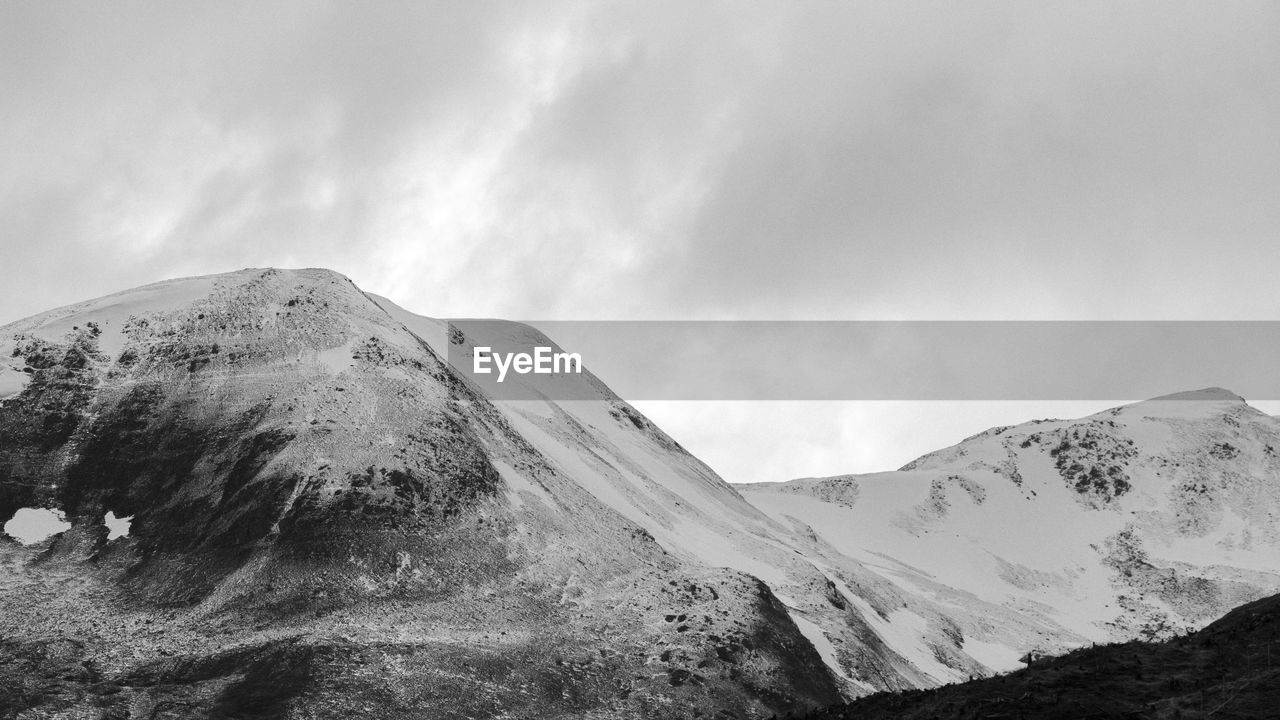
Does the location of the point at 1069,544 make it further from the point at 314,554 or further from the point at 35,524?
the point at 35,524

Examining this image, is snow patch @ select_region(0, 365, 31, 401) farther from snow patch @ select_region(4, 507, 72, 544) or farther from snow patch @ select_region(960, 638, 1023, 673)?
snow patch @ select_region(960, 638, 1023, 673)

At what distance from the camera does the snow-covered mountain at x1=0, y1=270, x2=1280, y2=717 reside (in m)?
73.2

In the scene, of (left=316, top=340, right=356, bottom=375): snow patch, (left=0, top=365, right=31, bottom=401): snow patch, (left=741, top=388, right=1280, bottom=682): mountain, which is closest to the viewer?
(left=0, top=365, right=31, bottom=401): snow patch

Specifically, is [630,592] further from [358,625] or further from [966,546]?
[966,546]

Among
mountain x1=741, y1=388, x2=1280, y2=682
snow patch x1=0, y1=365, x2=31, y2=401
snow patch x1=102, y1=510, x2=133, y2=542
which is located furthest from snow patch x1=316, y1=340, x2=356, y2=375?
mountain x1=741, y1=388, x2=1280, y2=682

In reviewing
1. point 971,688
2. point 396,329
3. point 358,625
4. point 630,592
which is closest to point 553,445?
point 396,329

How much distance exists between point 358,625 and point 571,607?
595 inches

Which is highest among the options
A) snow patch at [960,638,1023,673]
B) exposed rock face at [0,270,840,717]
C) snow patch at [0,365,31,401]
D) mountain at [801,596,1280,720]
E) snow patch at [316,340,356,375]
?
snow patch at [316,340,356,375]

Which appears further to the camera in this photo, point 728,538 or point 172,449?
point 728,538

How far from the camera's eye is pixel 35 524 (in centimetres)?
8800

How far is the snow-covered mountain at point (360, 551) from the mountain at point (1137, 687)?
42253 mm

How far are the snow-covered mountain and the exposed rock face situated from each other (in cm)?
21

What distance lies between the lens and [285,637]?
244ft

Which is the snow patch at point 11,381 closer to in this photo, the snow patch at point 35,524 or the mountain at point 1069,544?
the snow patch at point 35,524
